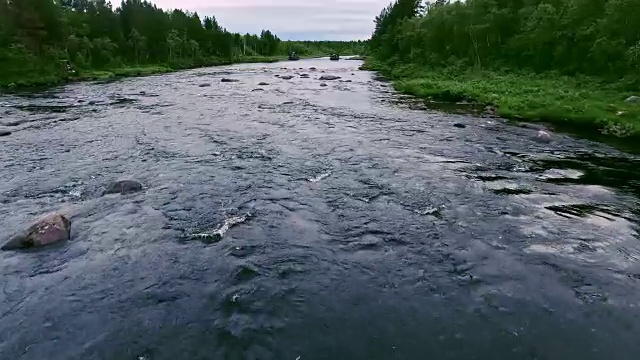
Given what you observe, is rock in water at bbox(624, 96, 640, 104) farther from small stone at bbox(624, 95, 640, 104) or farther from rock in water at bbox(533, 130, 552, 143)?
rock in water at bbox(533, 130, 552, 143)

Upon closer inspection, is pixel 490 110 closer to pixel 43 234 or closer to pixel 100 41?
pixel 43 234

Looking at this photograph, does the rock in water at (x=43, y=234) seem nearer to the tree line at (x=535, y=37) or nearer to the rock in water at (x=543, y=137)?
the rock in water at (x=543, y=137)

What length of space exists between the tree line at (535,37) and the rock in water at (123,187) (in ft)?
107

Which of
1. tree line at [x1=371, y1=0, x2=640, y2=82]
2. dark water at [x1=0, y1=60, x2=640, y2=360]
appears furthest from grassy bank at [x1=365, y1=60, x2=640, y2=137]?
dark water at [x1=0, y1=60, x2=640, y2=360]

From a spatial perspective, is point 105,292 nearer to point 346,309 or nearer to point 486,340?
point 346,309

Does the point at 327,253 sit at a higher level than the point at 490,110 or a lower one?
lower

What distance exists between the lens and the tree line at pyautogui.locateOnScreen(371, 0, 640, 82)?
34.1 meters

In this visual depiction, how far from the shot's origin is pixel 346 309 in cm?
852

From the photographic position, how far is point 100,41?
82312 millimetres

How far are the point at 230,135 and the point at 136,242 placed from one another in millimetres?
12635

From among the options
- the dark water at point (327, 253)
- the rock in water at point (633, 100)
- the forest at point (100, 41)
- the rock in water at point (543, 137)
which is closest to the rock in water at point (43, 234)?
the dark water at point (327, 253)

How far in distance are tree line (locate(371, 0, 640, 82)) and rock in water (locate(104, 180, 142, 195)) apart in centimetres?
3268

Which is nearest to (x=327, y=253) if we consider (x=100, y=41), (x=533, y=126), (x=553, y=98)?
(x=533, y=126)

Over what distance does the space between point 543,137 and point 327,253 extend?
619 inches
